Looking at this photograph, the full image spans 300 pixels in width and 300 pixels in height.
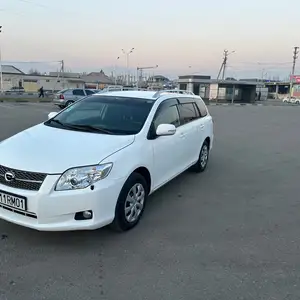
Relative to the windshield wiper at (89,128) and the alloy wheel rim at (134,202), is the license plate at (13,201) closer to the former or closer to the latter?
the alloy wheel rim at (134,202)

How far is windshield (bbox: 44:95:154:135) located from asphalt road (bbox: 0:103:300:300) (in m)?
0.92

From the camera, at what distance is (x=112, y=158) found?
323 centimetres

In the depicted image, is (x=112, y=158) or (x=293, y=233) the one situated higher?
(x=112, y=158)

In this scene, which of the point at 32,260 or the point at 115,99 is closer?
the point at 32,260

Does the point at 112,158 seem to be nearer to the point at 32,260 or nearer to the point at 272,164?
the point at 32,260

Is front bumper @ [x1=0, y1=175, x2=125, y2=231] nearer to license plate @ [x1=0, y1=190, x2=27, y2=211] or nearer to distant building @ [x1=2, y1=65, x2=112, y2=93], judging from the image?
license plate @ [x1=0, y1=190, x2=27, y2=211]

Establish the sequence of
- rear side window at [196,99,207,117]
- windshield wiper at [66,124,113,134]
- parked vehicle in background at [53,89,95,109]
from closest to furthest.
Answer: windshield wiper at [66,124,113,134] < rear side window at [196,99,207,117] < parked vehicle in background at [53,89,95,109]

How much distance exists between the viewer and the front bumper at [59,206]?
9.57 feet

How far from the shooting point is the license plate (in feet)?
9.71

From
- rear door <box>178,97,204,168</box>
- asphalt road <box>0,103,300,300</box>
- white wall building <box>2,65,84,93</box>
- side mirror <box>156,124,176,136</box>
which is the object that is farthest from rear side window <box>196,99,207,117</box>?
white wall building <box>2,65,84,93</box>

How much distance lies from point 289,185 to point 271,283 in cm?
328

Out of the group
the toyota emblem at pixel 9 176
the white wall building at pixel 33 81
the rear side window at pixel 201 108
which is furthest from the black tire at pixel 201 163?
the white wall building at pixel 33 81

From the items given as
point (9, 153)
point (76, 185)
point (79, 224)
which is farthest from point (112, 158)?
point (9, 153)

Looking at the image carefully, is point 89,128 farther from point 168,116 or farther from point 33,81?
point 33,81
